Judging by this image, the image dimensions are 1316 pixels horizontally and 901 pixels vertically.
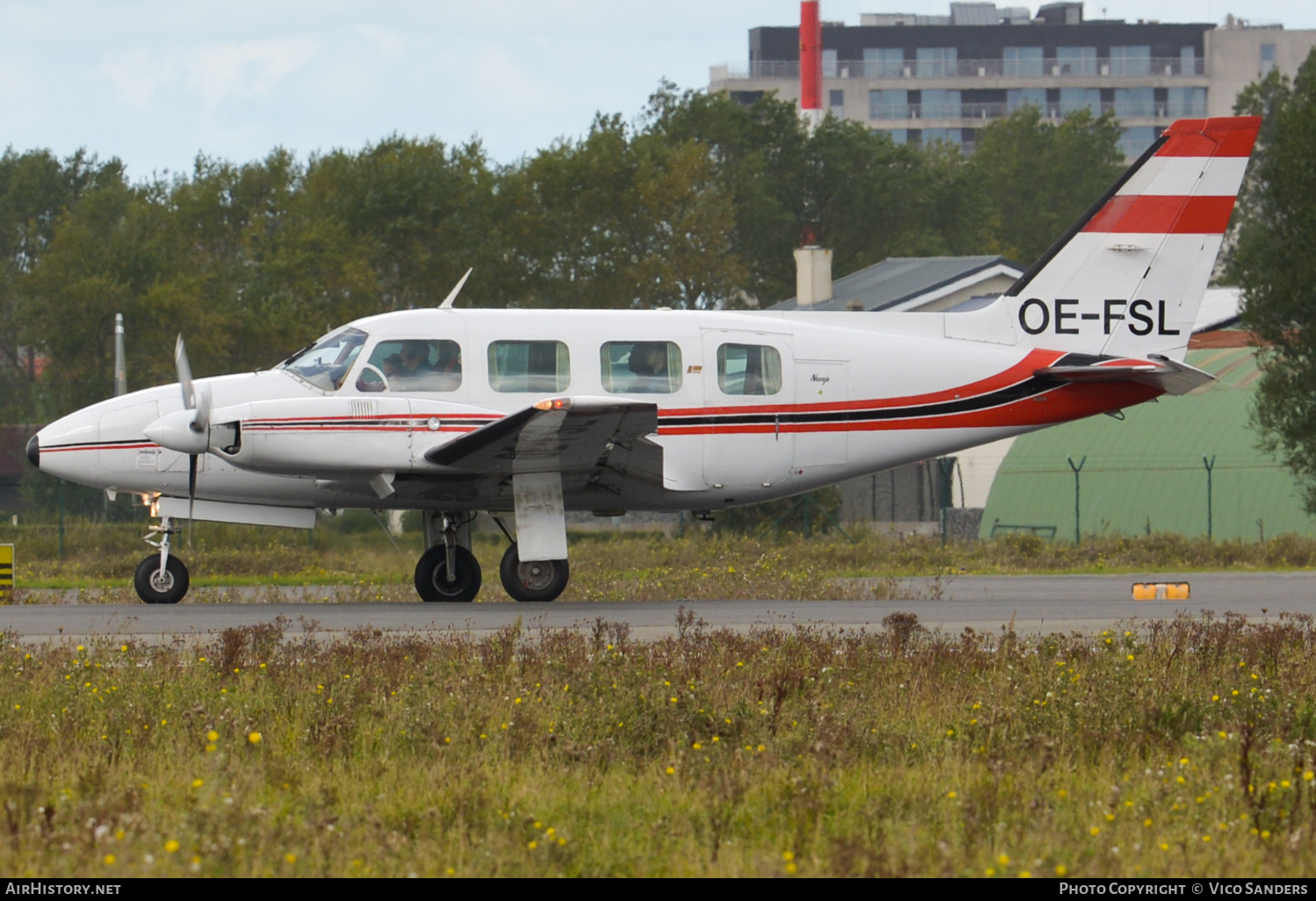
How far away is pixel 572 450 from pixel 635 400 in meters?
1.12

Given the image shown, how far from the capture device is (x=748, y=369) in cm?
1688

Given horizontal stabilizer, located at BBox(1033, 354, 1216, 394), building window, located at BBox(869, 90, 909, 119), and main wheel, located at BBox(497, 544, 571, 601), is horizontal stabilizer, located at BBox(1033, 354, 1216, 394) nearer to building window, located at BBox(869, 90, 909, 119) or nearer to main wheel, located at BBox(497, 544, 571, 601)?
main wheel, located at BBox(497, 544, 571, 601)

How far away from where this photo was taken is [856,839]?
21.0 ft

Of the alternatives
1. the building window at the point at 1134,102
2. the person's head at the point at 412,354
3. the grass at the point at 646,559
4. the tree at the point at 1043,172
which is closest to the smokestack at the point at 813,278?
the grass at the point at 646,559

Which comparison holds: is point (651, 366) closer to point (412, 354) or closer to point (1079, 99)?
point (412, 354)

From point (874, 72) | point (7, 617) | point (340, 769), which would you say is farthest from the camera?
point (874, 72)

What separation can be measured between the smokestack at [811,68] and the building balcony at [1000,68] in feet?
119

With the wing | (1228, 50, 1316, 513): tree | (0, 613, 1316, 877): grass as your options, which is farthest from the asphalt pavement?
(1228, 50, 1316, 513): tree

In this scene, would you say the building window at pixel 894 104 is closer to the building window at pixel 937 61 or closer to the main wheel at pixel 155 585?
the building window at pixel 937 61

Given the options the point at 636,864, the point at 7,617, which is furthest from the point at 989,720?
the point at 7,617
